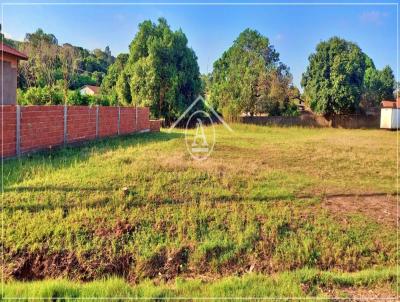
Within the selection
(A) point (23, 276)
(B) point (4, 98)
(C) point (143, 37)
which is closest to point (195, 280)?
(A) point (23, 276)

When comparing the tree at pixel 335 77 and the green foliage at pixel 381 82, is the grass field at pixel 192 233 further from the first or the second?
the green foliage at pixel 381 82

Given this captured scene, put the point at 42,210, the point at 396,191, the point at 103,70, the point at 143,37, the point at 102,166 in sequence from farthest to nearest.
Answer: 1. the point at 103,70
2. the point at 143,37
3. the point at 102,166
4. the point at 396,191
5. the point at 42,210

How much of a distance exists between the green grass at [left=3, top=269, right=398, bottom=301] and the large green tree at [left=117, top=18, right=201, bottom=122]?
17451mm

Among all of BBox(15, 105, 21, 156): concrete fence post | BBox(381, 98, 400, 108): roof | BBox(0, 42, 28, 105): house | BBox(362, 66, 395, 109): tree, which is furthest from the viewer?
BBox(362, 66, 395, 109): tree

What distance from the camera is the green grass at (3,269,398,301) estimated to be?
99.3 inches

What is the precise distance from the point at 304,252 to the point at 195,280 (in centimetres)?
132

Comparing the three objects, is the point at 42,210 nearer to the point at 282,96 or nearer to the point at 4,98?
the point at 4,98

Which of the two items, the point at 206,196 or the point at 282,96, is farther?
the point at 282,96

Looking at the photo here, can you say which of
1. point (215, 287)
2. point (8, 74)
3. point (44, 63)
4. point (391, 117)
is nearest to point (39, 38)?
point (44, 63)

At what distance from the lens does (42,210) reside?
3.86m

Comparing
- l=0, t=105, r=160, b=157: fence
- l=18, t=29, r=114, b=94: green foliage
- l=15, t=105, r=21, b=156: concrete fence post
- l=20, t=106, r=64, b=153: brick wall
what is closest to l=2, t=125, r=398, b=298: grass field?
l=15, t=105, r=21, b=156: concrete fence post

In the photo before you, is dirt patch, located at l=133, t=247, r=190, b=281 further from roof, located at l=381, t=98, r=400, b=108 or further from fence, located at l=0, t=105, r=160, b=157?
roof, located at l=381, t=98, r=400, b=108

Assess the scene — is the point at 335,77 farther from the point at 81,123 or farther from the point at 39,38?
the point at 39,38

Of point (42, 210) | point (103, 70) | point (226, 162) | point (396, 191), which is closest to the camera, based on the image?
point (42, 210)
